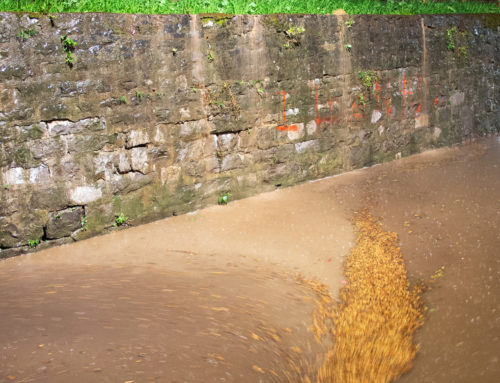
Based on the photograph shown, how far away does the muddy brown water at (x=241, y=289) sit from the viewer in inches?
107

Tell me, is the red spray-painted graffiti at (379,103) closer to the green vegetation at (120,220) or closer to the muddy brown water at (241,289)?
the muddy brown water at (241,289)

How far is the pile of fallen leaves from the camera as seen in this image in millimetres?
2756

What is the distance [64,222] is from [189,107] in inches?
62.2

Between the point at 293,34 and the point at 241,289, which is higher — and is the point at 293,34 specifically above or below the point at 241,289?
above

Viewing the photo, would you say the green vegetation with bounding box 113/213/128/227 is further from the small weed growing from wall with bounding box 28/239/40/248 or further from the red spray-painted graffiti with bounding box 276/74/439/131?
the red spray-painted graffiti with bounding box 276/74/439/131

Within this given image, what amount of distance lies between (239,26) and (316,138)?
1.60m

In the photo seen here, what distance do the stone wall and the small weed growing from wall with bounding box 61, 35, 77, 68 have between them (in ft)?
0.06

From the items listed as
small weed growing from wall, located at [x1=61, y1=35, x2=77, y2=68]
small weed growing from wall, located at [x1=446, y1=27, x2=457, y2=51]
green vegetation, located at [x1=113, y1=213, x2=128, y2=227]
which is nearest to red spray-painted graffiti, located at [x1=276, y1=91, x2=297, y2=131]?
green vegetation, located at [x1=113, y1=213, x2=128, y2=227]

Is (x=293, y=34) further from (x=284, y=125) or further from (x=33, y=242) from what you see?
(x=33, y=242)

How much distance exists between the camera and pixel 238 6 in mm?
5570

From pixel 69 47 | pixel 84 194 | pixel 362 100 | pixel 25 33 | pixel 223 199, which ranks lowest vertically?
pixel 223 199

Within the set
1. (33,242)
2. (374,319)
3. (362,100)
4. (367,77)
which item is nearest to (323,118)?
(362,100)

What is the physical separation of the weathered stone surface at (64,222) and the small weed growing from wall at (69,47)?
4.09 ft

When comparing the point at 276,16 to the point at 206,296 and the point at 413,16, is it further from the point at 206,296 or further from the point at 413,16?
the point at 206,296
